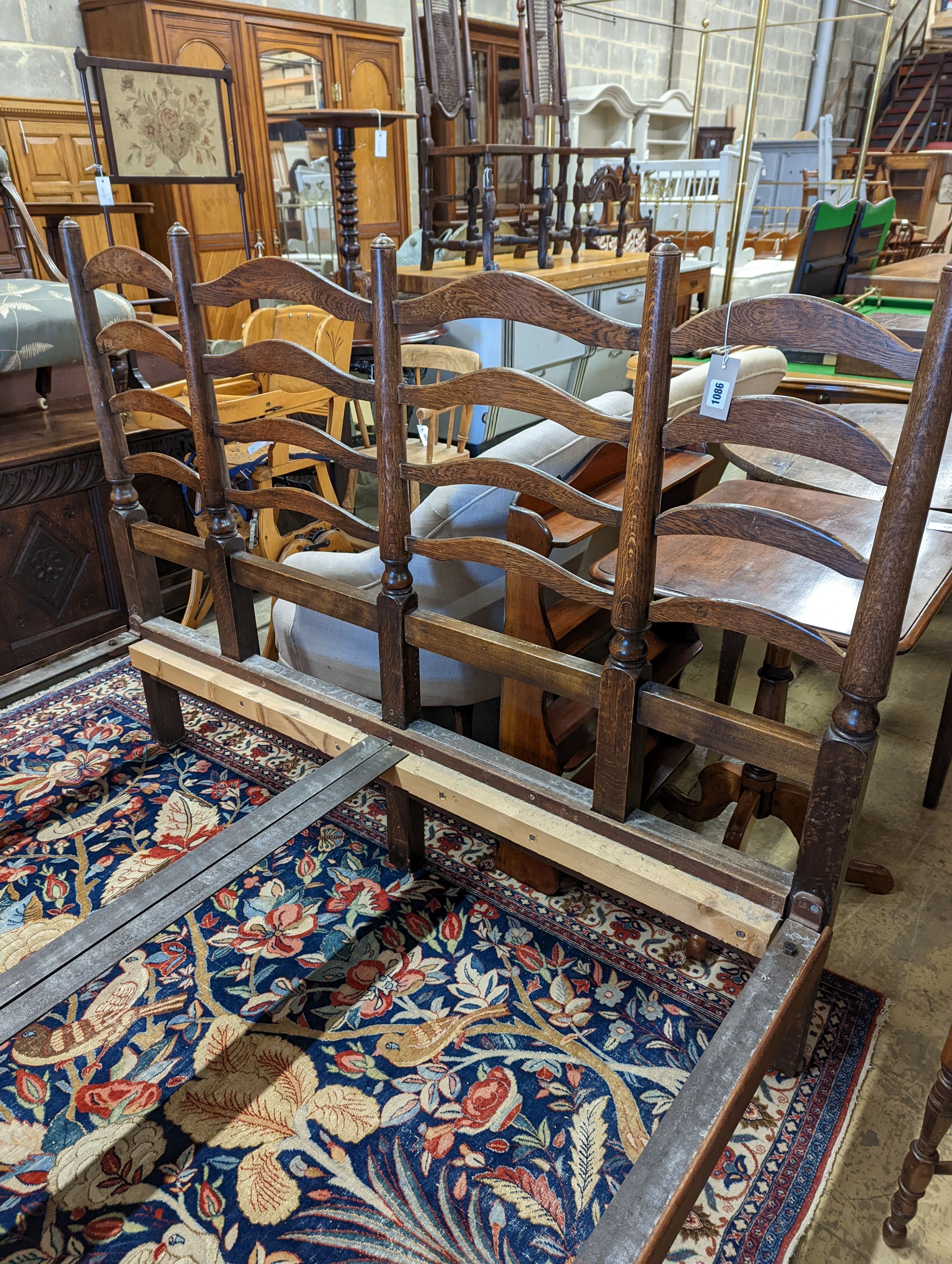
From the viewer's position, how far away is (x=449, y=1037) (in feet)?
4.99

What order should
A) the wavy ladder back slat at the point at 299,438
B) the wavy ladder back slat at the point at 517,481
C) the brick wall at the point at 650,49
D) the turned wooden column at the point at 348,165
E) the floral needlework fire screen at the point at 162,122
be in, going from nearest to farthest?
the wavy ladder back slat at the point at 517,481 → the wavy ladder back slat at the point at 299,438 → the floral needlework fire screen at the point at 162,122 → the turned wooden column at the point at 348,165 → the brick wall at the point at 650,49

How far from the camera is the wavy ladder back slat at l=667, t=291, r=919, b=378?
989 mm

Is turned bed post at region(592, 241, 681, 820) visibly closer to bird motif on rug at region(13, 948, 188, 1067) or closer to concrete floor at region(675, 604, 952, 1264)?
concrete floor at region(675, 604, 952, 1264)

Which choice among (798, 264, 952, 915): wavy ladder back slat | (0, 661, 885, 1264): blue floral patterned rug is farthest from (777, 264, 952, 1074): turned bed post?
(0, 661, 885, 1264): blue floral patterned rug

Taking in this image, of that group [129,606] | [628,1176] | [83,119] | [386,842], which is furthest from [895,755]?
[83,119]

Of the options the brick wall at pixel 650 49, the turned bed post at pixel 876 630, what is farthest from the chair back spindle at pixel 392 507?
the brick wall at pixel 650 49

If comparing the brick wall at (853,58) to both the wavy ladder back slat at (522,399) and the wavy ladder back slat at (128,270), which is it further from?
the wavy ladder back slat at (522,399)

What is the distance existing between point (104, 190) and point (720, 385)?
2966 mm

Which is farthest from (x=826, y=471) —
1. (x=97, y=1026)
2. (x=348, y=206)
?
(x=348, y=206)

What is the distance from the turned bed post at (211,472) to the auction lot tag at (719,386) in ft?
3.12

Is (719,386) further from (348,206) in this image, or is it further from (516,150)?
(516,150)

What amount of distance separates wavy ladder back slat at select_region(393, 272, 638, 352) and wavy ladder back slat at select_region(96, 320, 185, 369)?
1.88 feet

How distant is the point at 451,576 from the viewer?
1810mm

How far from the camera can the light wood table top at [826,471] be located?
73.9 inches
